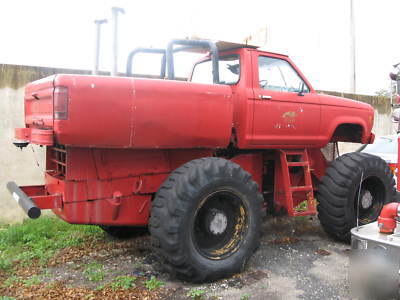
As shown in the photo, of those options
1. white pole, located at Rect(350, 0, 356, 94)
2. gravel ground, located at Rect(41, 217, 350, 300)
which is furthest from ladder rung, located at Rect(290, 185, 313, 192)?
white pole, located at Rect(350, 0, 356, 94)

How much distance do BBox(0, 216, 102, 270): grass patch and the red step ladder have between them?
2.68 m

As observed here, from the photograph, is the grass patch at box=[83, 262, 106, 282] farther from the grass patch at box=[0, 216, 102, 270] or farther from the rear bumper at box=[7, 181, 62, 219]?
the rear bumper at box=[7, 181, 62, 219]

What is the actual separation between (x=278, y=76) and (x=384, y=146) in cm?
334

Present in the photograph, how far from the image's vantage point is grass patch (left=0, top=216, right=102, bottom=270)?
4742 millimetres

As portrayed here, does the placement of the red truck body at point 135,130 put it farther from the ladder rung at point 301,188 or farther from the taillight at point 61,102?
the ladder rung at point 301,188

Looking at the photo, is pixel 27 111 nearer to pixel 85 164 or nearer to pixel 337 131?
pixel 85 164

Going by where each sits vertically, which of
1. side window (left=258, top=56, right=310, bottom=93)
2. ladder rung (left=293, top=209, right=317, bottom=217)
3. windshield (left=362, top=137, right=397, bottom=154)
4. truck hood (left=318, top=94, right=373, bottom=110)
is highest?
side window (left=258, top=56, right=310, bottom=93)

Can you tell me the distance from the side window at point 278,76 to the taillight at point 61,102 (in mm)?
2425

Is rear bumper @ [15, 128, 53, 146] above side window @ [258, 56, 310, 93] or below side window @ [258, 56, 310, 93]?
below

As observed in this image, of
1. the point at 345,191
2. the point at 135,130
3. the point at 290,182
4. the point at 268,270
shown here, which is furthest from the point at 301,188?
the point at 135,130

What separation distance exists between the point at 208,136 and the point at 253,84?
1.04 metres

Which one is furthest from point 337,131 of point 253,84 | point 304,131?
point 253,84

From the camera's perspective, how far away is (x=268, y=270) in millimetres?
4418

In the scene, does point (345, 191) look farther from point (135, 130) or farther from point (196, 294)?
point (135, 130)
